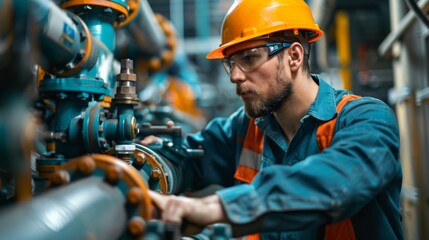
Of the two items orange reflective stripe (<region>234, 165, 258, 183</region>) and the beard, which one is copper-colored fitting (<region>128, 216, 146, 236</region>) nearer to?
the beard

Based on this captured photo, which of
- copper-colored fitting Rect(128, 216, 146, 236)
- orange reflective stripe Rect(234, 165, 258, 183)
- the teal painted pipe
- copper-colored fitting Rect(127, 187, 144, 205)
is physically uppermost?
the teal painted pipe

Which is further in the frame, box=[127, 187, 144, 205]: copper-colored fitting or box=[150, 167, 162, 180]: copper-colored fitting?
box=[150, 167, 162, 180]: copper-colored fitting

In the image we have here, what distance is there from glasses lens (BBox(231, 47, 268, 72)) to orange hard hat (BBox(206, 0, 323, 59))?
0.16 feet

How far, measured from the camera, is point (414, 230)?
6.76 ft

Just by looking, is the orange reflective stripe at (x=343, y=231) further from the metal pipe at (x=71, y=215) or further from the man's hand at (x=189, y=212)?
the metal pipe at (x=71, y=215)

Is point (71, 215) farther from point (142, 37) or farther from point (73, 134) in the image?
point (142, 37)

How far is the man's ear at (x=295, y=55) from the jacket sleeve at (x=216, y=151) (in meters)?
0.36

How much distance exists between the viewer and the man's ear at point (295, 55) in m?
1.27

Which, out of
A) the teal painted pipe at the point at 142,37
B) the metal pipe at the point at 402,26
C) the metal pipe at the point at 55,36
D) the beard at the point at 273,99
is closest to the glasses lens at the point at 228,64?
the beard at the point at 273,99

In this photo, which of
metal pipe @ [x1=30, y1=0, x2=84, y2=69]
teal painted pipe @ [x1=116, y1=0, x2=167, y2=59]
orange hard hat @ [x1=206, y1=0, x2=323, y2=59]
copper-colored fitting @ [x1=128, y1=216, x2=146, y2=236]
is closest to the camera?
copper-colored fitting @ [x1=128, y1=216, x2=146, y2=236]

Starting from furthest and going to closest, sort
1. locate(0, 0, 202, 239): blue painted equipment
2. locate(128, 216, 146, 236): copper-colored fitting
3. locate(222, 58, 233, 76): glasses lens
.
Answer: locate(222, 58, 233, 76): glasses lens → locate(128, 216, 146, 236): copper-colored fitting → locate(0, 0, 202, 239): blue painted equipment

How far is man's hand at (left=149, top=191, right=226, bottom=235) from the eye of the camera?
2.33 ft

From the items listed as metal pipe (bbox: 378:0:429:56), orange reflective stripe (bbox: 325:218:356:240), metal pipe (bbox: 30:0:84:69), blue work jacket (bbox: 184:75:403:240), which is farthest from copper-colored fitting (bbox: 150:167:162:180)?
metal pipe (bbox: 378:0:429:56)

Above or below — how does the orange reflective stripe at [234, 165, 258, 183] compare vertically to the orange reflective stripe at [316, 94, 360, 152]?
below
